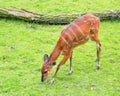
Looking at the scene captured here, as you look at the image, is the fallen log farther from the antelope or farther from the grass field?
the antelope

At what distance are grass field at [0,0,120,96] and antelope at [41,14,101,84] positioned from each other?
0.35 metres

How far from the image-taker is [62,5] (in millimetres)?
13383

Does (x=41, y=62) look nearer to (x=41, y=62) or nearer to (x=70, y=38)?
(x=41, y=62)

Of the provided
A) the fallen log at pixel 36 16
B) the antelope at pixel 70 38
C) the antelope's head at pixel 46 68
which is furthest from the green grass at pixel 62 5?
the antelope's head at pixel 46 68

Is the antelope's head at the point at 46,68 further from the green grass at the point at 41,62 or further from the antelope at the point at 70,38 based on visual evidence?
the green grass at the point at 41,62

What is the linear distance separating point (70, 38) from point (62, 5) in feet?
18.5

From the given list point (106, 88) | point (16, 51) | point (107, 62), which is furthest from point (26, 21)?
point (106, 88)

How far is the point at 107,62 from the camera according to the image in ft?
29.9

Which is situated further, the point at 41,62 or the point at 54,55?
the point at 41,62

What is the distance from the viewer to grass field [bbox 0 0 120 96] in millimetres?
7629

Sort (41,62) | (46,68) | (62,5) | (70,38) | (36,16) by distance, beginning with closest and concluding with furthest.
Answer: (46,68), (70,38), (41,62), (36,16), (62,5)

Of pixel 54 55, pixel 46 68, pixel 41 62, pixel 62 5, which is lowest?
pixel 41 62

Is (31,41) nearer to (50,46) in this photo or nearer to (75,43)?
(50,46)

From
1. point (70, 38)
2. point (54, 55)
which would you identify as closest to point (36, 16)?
point (70, 38)
